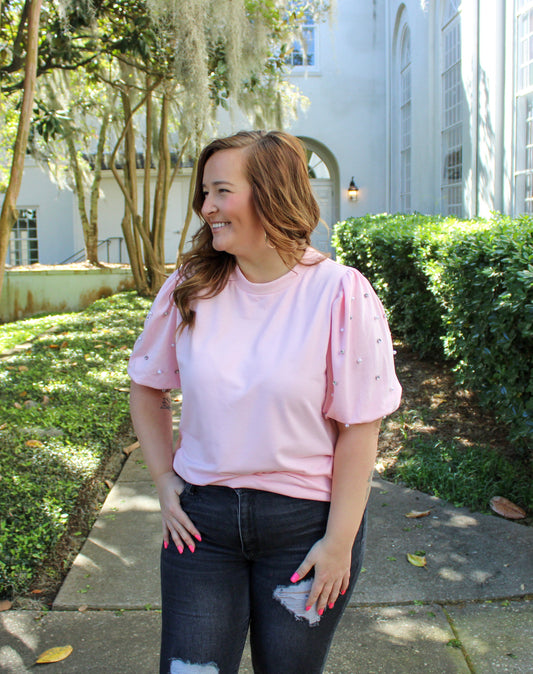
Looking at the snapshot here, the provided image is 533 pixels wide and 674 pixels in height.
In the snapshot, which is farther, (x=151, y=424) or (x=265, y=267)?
(x=151, y=424)

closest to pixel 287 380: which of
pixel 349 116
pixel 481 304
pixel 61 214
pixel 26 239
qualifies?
pixel 481 304

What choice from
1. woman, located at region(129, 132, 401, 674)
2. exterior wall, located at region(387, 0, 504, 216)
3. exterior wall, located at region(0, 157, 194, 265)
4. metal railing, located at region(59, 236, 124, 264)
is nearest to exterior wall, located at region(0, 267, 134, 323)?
metal railing, located at region(59, 236, 124, 264)

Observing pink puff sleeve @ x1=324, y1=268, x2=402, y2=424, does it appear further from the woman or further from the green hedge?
the green hedge

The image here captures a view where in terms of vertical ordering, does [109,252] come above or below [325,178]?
below

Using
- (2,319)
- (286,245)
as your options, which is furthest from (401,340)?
(2,319)

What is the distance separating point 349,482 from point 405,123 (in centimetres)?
1367

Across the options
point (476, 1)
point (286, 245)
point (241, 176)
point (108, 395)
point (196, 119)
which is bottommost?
point (108, 395)

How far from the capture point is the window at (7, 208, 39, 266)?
65.9 ft

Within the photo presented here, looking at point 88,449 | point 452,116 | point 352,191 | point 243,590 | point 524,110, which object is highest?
point 452,116

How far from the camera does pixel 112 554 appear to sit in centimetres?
337

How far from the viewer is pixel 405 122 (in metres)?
14.2

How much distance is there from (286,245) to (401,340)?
255 inches

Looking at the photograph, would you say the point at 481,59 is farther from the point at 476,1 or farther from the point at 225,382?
the point at 225,382

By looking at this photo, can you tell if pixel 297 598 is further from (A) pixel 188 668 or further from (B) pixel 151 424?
(B) pixel 151 424
